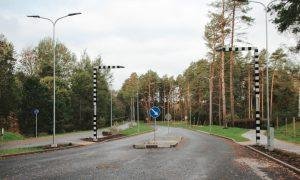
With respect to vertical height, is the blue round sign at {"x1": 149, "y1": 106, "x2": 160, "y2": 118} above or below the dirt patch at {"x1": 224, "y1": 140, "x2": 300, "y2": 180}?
above

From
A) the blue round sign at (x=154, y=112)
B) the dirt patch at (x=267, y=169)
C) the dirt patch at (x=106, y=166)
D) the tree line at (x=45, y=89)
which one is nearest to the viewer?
the dirt patch at (x=267, y=169)

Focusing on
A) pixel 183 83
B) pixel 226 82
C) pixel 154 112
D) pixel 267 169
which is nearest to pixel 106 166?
pixel 267 169

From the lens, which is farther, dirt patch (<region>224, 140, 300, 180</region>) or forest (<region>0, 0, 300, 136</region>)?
forest (<region>0, 0, 300, 136</region>)

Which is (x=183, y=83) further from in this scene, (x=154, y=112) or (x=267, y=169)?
(x=267, y=169)

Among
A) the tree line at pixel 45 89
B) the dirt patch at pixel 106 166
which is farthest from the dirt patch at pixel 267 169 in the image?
the tree line at pixel 45 89

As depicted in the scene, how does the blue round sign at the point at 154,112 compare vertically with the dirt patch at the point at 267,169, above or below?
above

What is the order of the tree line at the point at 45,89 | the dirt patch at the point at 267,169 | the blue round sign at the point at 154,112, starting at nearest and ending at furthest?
the dirt patch at the point at 267,169
the blue round sign at the point at 154,112
the tree line at the point at 45,89

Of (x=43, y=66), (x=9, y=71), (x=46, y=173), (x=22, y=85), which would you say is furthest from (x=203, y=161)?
(x=43, y=66)

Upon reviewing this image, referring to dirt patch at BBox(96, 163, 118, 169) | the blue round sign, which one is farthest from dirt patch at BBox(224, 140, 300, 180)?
the blue round sign

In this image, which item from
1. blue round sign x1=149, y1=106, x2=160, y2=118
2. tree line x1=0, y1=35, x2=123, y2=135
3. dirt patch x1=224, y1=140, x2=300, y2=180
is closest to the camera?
dirt patch x1=224, y1=140, x2=300, y2=180

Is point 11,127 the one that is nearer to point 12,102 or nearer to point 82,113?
point 12,102

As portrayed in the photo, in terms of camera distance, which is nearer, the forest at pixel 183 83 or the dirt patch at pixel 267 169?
the dirt patch at pixel 267 169

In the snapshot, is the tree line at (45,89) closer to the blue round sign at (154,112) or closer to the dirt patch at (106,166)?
the blue round sign at (154,112)

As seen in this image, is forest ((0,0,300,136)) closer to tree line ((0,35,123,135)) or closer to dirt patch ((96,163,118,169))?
tree line ((0,35,123,135))
